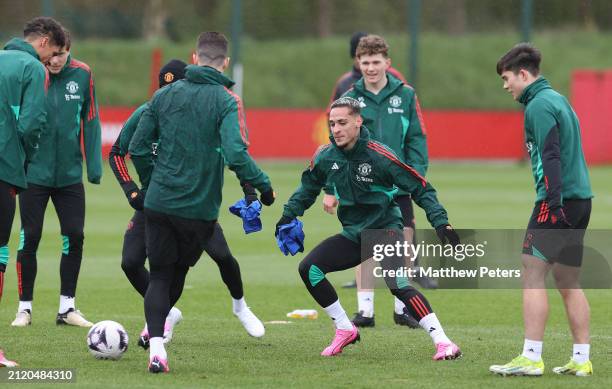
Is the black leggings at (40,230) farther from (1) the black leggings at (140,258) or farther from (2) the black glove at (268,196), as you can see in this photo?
(2) the black glove at (268,196)

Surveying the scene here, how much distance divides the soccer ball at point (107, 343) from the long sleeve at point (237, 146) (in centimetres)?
151

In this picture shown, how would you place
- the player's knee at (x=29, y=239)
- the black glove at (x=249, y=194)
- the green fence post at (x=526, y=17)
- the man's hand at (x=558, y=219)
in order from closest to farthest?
1. the man's hand at (x=558, y=219)
2. the black glove at (x=249, y=194)
3. the player's knee at (x=29, y=239)
4. the green fence post at (x=526, y=17)

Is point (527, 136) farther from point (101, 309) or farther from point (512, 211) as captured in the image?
point (512, 211)

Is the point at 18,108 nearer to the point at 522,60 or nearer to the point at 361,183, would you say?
the point at 361,183

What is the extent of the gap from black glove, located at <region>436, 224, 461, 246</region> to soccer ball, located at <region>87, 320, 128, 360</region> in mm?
2334

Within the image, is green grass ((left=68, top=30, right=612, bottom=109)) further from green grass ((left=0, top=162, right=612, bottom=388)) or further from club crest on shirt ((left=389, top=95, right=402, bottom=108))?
club crest on shirt ((left=389, top=95, right=402, bottom=108))

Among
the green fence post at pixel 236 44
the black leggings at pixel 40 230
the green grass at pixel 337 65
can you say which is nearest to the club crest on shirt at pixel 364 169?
the black leggings at pixel 40 230

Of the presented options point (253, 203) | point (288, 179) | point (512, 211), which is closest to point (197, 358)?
point (253, 203)

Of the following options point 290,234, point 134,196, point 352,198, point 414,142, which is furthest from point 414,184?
point 414,142

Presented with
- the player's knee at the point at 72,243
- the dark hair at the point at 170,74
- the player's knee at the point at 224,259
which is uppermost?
the dark hair at the point at 170,74

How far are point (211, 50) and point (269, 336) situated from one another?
2.66m

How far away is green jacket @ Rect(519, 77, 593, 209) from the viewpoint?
293 inches

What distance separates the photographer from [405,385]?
24.1 ft

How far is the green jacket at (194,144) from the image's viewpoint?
7.79m
